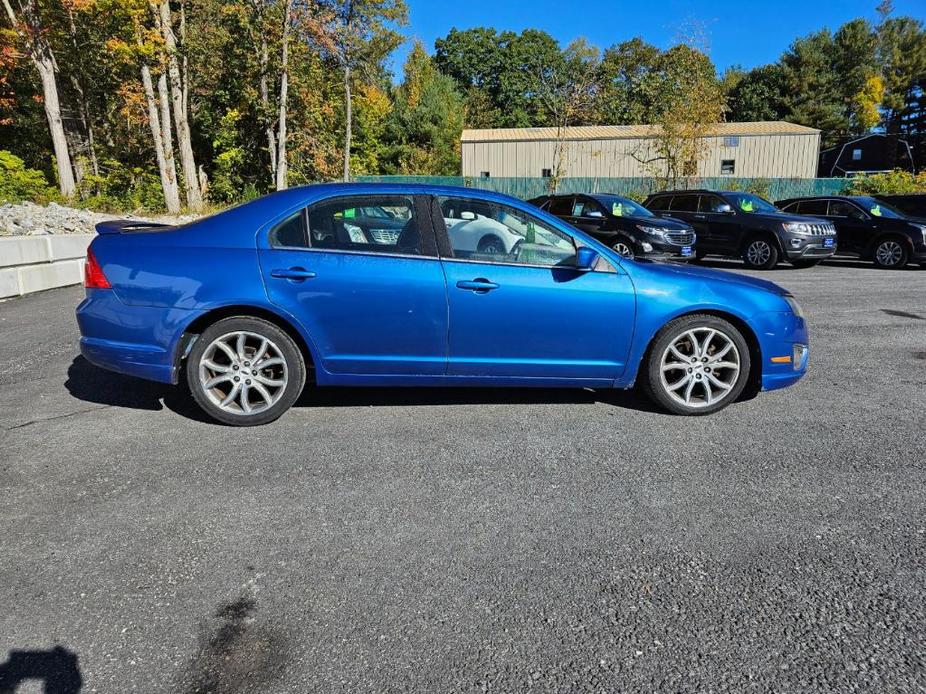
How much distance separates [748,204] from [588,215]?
3672mm

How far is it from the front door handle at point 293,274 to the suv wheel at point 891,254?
47.4 ft

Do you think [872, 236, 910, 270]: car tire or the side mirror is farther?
[872, 236, 910, 270]: car tire

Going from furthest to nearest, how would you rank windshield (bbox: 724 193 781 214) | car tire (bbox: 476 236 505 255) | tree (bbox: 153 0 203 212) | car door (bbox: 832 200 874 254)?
1. tree (bbox: 153 0 203 212)
2. car door (bbox: 832 200 874 254)
3. windshield (bbox: 724 193 781 214)
4. car tire (bbox: 476 236 505 255)

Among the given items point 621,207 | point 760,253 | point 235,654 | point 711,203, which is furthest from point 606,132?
point 235,654

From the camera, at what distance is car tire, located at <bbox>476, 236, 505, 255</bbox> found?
436cm

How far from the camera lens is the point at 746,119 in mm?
66875

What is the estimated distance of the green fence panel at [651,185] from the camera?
29.2 metres

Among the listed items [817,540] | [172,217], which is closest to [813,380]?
[817,540]

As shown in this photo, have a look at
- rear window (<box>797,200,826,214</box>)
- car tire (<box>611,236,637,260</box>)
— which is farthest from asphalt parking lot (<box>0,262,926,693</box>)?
Result: rear window (<box>797,200,826,214</box>)

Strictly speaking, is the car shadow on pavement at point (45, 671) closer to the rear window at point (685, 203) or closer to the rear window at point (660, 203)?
the rear window at point (685, 203)

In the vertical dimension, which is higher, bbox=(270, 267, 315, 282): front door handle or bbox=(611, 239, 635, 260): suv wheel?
bbox=(270, 267, 315, 282): front door handle

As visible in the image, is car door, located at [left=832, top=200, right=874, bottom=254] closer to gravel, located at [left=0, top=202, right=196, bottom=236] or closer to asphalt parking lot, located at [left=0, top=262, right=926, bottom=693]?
asphalt parking lot, located at [left=0, top=262, right=926, bottom=693]

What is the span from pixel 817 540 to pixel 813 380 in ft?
9.70

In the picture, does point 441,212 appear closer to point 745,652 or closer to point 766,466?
point 766,466
